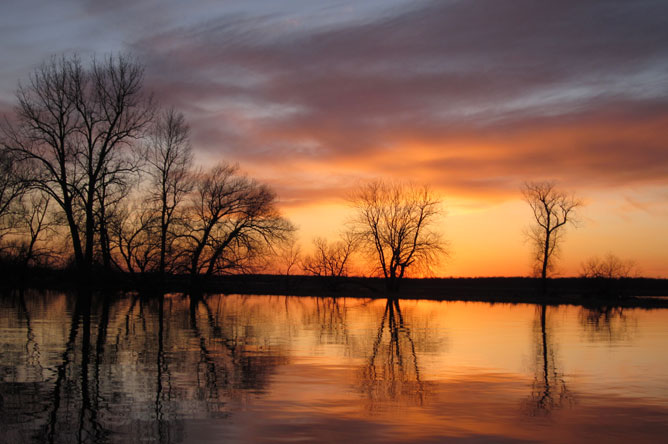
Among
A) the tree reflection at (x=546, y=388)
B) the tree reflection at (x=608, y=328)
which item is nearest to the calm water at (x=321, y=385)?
the tree reflection at (x=546, y=388)

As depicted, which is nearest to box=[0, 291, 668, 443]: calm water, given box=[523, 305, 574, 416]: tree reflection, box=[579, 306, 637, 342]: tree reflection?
box=[523, 305, 574, 416]: tree reflection

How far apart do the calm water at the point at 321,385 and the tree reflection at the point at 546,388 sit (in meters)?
0.04

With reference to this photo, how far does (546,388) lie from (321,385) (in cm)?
461

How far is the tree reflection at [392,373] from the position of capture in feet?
37.8

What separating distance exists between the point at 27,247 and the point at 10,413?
65661mm

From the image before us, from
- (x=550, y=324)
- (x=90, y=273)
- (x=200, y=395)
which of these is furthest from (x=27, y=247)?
(x=200, y=395)

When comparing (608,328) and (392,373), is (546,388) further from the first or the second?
(608,328)

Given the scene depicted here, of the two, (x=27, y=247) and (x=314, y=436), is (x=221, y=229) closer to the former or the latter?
(x=27, y=247)

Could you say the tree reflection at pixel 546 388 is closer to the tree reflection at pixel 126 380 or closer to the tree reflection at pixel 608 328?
the tree reflection at pixel 126 380

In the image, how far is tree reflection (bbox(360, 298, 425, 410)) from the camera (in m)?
11.5

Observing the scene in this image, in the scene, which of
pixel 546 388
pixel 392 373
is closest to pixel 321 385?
pixel 392 373

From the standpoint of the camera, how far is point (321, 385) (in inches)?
491

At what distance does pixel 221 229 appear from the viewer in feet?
195

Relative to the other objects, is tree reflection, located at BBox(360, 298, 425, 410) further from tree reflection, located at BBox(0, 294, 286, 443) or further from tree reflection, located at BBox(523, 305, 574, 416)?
tree reflection, located at BBox(0, 294, 286, 443)
